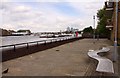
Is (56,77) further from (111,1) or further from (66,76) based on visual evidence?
(111,1)

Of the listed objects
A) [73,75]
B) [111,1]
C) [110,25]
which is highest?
[111,1]

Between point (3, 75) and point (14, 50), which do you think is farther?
point (14, 50)

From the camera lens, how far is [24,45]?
17266mm

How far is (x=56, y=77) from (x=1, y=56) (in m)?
5.15

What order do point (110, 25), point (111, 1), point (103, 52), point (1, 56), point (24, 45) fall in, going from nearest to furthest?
1. point (1, 56)
2. point (103, 52)
3. point (24, 45)
4. point (111, 1)
5. point (110, 25)

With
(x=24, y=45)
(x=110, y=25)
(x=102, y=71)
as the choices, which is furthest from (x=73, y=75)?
(x=110, y=25)

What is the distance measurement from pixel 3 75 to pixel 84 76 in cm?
335

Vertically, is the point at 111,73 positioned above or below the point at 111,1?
below

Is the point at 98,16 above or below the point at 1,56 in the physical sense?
above

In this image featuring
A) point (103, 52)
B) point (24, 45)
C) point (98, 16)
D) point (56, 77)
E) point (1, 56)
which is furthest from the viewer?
point (98, 16)

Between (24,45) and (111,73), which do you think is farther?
(24,45)

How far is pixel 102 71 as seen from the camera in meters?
8.47

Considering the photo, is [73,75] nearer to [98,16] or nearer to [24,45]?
[24,45]

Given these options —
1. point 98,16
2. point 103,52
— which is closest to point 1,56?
point 103,52
